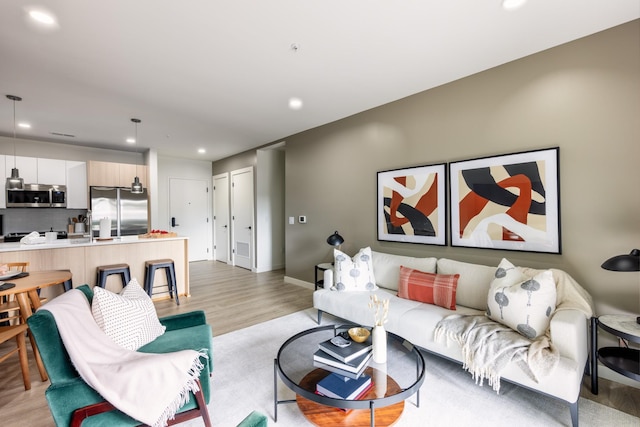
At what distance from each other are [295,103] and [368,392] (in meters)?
3.20

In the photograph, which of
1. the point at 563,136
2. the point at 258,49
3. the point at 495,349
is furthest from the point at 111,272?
the point at 563,136

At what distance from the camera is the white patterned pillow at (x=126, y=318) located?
5.41 feet

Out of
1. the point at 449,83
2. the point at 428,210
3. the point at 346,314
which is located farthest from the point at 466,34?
the point at 346,314

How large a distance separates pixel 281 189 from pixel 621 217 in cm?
537

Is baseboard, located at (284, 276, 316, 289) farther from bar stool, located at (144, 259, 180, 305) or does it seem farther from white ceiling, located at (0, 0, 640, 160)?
white ceiling, located at (0, 0, 640, 160)

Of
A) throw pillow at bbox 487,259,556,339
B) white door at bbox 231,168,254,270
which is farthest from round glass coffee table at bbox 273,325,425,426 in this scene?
white door at bbox 231,168,254,270

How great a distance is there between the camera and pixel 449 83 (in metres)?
3.09

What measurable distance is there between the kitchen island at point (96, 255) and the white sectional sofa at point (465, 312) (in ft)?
8.67

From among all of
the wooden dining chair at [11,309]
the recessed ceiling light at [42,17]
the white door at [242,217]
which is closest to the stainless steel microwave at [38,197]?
the wooden dining chair at [11,309]

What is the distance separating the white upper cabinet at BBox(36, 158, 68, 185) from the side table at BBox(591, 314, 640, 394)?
7.60 metres

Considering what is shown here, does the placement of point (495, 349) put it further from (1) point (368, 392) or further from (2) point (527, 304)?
(1) point (368, 392)

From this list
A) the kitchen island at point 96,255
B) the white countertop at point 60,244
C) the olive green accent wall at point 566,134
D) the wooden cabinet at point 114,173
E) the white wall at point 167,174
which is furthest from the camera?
the white wall at point 167,174

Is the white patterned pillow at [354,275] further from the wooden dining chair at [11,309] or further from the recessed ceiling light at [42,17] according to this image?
the recessed ceiling light at [42,17]

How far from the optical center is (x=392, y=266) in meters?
3.28
